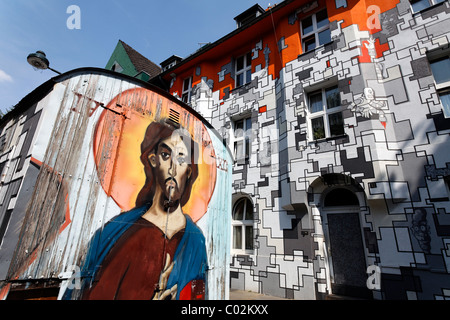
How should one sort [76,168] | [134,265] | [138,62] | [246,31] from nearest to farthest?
[76,168] < [134,265] < [246,31] < [138,62]

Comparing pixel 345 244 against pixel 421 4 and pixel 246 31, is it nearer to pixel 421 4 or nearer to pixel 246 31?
pixel 421 4

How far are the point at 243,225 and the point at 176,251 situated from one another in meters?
4.44

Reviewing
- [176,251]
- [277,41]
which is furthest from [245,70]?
[176,251]

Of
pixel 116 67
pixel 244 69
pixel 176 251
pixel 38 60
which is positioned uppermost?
pixel 116 67

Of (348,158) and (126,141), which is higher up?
(348,158)

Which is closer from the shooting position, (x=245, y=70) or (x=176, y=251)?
(x=176, y=251)

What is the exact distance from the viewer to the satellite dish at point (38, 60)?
13.1ft

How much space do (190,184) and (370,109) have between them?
17.0 feet

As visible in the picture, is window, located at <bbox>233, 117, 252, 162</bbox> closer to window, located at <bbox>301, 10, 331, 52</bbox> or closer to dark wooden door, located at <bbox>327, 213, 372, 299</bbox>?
window, located at <bbox>301, 10, 331, 52</bbox>

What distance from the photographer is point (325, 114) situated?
264 inches

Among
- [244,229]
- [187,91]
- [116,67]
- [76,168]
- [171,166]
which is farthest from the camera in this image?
[116,67]

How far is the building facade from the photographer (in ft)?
15.7
